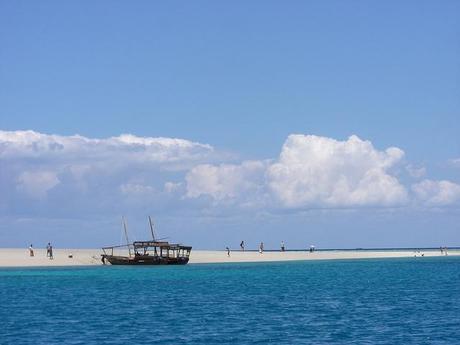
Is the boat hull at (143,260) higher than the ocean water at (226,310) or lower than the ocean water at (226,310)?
higher

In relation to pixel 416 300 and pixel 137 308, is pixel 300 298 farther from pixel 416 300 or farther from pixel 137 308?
pixel 137 308

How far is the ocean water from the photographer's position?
1711 inches

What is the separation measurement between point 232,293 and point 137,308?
592 inches

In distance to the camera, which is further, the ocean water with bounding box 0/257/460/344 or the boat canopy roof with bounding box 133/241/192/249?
the boat canopy roof with bounding box 133/241/192/249

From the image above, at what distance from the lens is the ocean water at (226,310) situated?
43469 mm

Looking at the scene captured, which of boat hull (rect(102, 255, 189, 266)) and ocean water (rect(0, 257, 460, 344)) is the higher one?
boat hull (rect(102, 255, 189, 266))

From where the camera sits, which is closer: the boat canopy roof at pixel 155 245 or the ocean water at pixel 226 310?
the ocean water at pixel 226 310

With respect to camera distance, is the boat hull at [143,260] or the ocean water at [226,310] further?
the boat hull at [143,260]

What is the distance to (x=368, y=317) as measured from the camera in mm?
52312

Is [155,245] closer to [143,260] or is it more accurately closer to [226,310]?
[143,260]

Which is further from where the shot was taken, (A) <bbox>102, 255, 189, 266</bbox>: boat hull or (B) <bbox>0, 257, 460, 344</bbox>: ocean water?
(A) <bbox>102, 255, 189, 266</bbox>: boat hull

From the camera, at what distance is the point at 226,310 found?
186ft

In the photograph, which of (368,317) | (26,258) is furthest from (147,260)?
(368,317)

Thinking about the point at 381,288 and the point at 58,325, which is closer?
the point at 58,325
